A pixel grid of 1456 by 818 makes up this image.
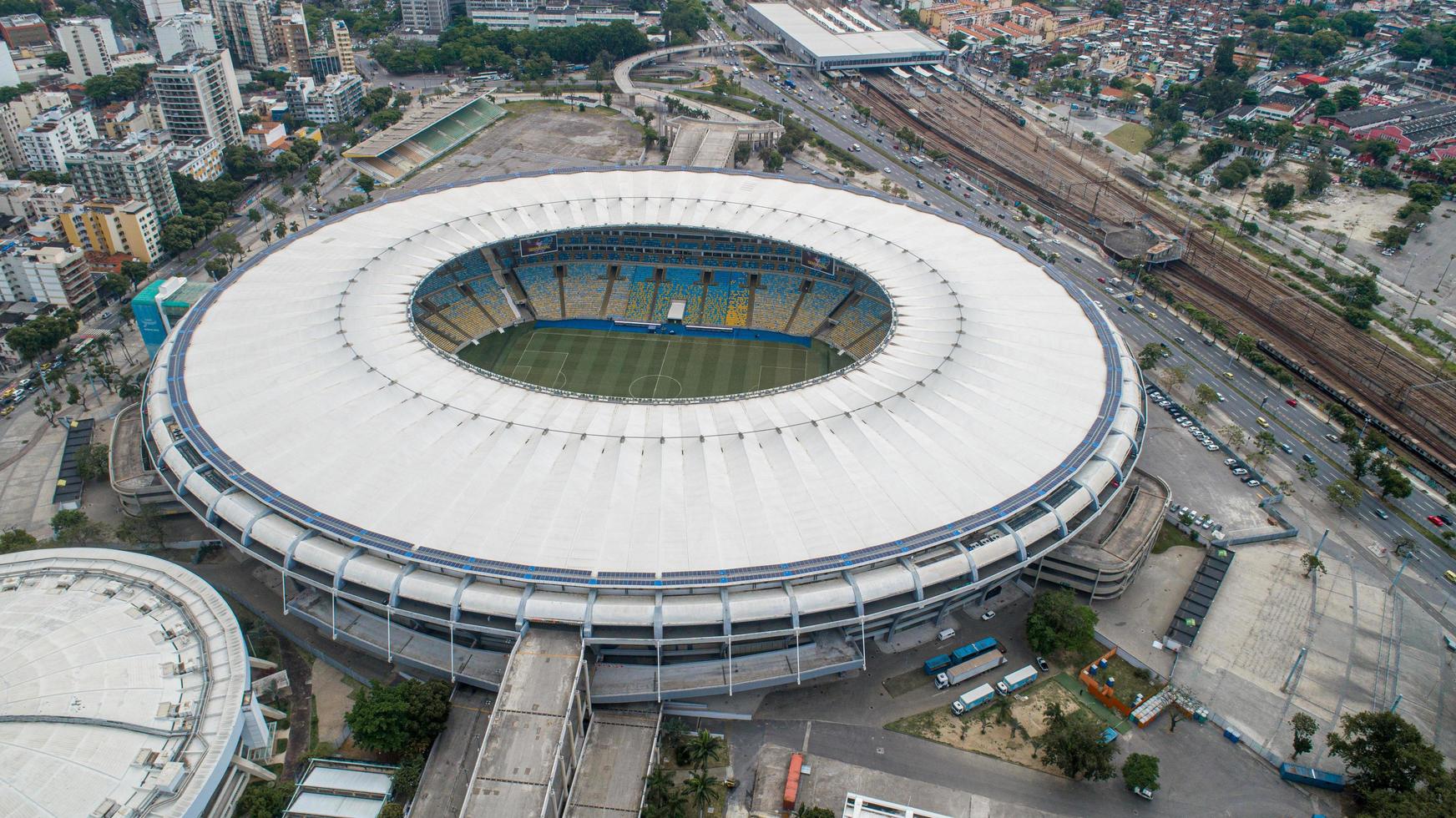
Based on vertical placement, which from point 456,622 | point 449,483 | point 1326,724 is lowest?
point 1326,724

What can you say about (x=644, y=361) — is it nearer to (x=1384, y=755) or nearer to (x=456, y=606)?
(x=456, y=606)

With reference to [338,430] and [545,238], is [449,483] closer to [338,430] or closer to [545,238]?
[338,430]

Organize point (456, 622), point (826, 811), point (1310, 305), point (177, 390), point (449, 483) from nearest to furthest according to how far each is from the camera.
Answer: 1. point (826, 811)
2. point (456, 622)
3. point (449, 483)
4. point (177, 390)
5. point (1310, 305)

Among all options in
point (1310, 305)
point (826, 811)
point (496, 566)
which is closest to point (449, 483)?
point (496, 566)

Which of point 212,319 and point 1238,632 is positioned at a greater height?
point 212,319

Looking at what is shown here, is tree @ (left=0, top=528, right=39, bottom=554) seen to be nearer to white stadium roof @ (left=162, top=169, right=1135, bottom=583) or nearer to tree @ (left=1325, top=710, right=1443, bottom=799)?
white stadium roof @ (left=162, top=169, right=1135, bottom=583)

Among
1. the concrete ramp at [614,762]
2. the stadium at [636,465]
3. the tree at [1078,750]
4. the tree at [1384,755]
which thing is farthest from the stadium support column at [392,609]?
the tree at [1384,755]
